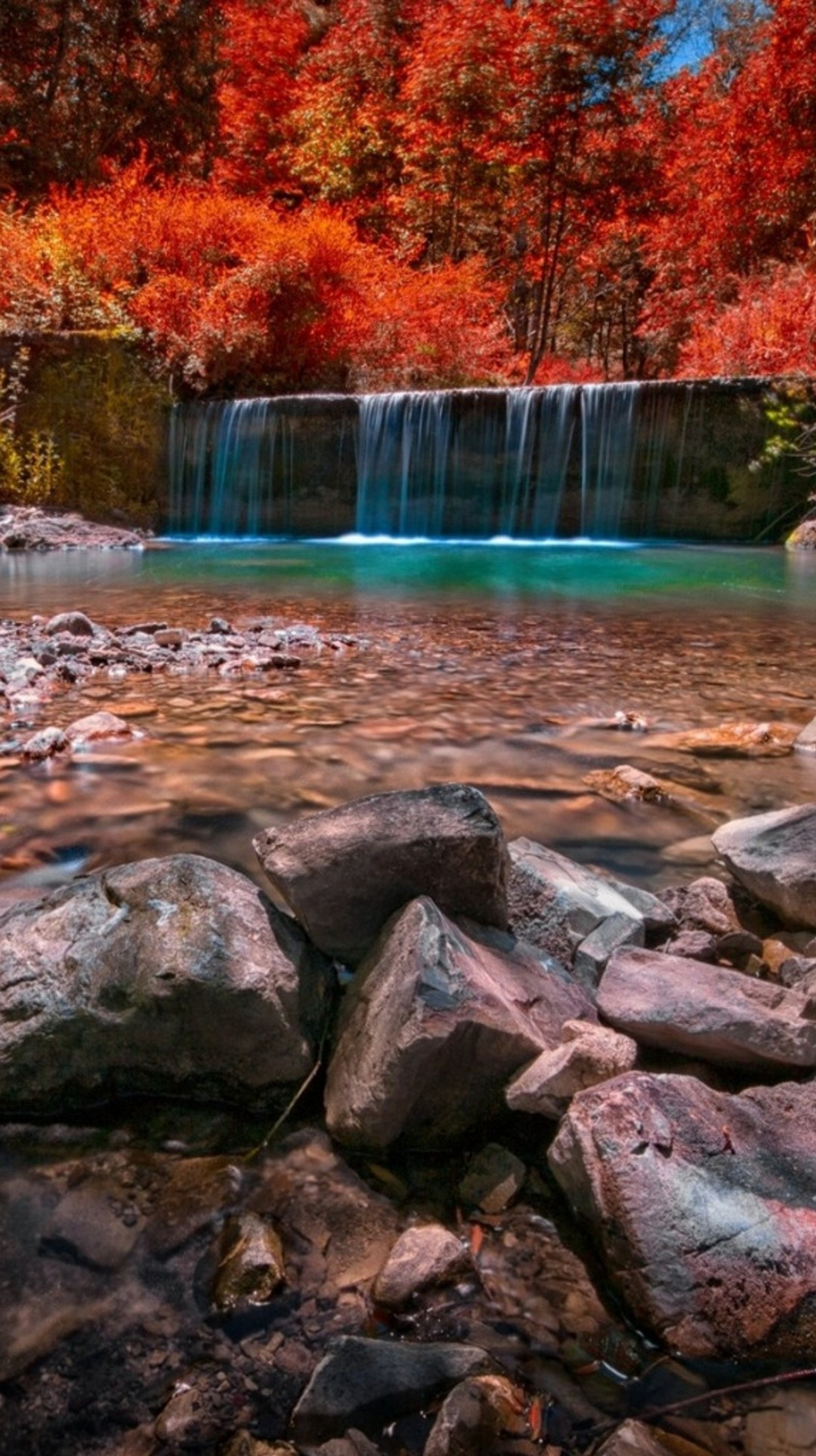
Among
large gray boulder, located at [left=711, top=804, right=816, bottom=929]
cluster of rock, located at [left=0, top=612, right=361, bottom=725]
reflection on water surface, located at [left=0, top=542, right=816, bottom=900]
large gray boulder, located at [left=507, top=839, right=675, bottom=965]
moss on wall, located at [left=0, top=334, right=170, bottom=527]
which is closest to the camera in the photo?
large gray boulder, located at [left=507, top=839, right=675, bottom=965]

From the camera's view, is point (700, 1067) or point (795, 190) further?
point (795, 190)

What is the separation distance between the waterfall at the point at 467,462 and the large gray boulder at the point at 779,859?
36.2 ft

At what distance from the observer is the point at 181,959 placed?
1.58 m

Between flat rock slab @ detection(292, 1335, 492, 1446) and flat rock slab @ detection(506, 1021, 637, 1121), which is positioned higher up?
flat rock slab @ detection(506, 1021, 637, 1121)

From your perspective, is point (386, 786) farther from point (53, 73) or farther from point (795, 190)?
point (53, 73)

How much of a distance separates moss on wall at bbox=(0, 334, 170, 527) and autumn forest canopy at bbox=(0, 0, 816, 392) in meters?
0.53

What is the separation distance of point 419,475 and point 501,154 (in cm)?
1048

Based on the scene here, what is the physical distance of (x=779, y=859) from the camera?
213 cm

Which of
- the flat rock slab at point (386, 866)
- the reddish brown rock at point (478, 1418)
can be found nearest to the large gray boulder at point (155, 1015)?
the flat rock slab at point (386, 866)

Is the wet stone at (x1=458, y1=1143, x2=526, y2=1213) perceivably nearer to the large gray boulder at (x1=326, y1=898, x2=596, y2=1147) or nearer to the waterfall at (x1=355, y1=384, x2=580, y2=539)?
the large gray boulder at (x1=326, y1=898, x2=596, y2=1147)

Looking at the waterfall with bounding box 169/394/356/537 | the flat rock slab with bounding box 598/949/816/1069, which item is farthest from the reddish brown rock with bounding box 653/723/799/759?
the waterfall with bounding box 169/394/356/537

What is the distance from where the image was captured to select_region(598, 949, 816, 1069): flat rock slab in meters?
1.52

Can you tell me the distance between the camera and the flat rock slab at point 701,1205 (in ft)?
3.62

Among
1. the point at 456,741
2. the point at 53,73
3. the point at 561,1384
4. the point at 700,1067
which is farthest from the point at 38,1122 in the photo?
the point at 53,73
